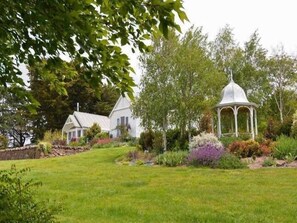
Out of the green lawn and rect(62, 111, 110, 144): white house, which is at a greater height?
rect(62, 111, 110, 144): white house

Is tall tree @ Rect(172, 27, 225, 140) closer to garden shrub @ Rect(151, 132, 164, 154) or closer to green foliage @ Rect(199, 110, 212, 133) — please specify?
green foliage @ Rect(199, 110, 212, 133)

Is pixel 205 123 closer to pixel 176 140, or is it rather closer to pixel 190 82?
pixel 176 140

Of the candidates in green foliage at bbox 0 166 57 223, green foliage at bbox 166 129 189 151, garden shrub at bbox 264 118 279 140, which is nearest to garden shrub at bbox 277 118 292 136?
garden shrub at bbox 264 118 279 140

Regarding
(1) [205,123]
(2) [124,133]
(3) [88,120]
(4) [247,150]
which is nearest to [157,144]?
(1) [205,123]

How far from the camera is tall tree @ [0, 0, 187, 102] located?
3.01 metres

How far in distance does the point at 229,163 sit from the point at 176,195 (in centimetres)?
570

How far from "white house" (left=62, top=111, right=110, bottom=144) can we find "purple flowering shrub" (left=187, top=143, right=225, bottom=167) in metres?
24.5

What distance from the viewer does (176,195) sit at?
28.5 ft

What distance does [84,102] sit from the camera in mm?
47938

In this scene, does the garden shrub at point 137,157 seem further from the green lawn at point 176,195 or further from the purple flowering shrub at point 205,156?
the green lawn at point 176,195

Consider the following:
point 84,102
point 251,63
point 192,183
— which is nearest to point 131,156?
point 192,183

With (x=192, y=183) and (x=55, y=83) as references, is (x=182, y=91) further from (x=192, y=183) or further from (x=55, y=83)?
(x=55, y=83)

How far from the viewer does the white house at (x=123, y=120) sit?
34406 millimetres

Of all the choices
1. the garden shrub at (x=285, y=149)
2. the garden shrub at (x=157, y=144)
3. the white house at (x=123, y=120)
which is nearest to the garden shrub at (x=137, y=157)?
the garden shrub at (x=157, y=144)
